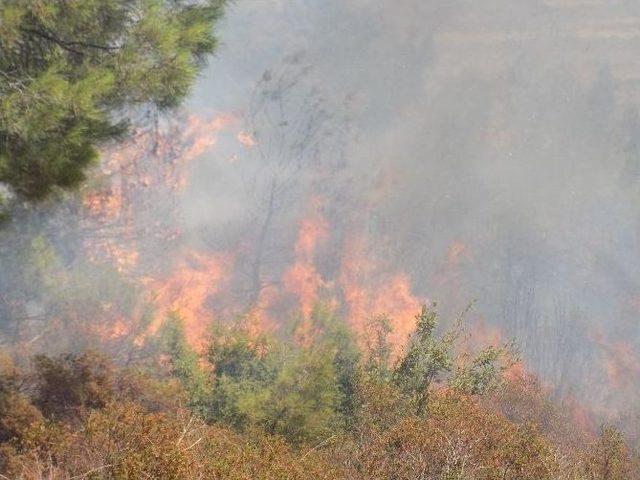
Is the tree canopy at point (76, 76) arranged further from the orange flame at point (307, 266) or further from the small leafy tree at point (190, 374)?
the orange flame at point (307, 266)

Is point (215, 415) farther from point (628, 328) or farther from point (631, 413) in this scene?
point (628, 328)

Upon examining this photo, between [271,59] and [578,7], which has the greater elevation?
[578,7]

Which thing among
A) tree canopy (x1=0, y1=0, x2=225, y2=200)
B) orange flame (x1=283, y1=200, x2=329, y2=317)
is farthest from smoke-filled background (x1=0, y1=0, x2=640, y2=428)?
tree canopy (x1=0, y1=0, x2=225, y2=200)

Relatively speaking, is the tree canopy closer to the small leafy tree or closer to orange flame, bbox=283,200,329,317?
the small leafy tree

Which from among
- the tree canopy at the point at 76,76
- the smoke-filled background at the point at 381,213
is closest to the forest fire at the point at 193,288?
the smoke-filled background at the point at 381,213

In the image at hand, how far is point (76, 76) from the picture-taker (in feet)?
23.8

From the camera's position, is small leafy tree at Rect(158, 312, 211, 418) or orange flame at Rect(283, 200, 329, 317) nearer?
small leafy tree at Rect(158, 312, 211, 418)

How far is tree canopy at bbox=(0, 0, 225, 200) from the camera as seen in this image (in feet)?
21.2

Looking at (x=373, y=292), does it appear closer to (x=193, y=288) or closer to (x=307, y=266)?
(x=307, y=266)

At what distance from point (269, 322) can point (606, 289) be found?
2528cm

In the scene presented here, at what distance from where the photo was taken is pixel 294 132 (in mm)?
54844

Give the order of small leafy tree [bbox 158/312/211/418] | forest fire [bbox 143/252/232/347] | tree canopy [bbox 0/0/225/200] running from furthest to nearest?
forest fire [bbox 143/252/232/347]
small leafy tree [bbox 158/312/211/418]
tree canopy [bbox 0/0/225/200]

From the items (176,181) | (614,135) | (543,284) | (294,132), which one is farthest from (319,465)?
(614,135)

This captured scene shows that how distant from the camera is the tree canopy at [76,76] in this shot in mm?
6449
